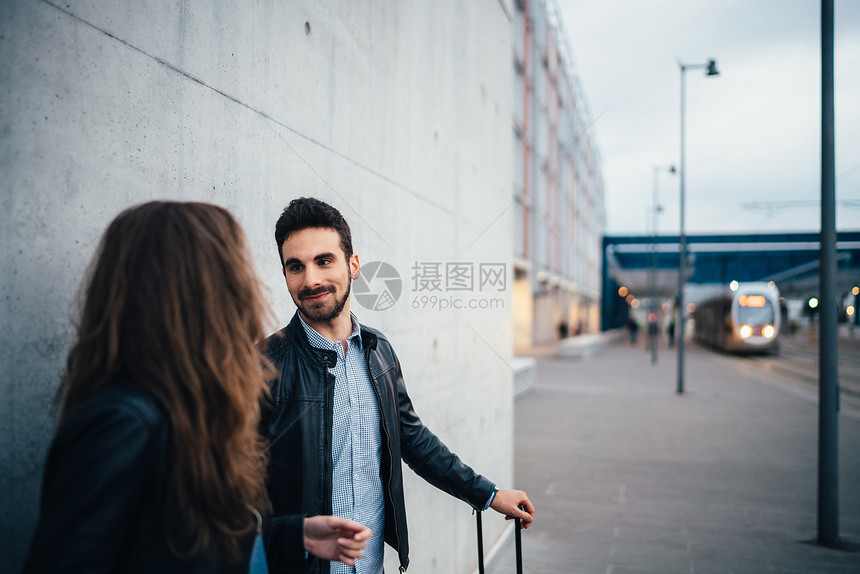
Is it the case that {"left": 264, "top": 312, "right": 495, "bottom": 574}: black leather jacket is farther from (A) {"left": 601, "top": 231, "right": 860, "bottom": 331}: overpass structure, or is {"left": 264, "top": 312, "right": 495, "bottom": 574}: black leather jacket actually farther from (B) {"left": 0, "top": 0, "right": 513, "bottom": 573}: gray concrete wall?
(A) {"left": 601, "top": 231, "right": 860, "bottom": 331}: overpass structure

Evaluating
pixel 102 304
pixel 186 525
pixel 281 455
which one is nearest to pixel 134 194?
pixel 102 304

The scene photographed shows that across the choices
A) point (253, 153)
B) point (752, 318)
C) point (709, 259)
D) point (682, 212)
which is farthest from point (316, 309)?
point (709, 259)

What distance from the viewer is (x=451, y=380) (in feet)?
14.4

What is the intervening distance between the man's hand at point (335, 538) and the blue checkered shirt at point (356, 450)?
0.43 m

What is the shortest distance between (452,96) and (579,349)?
23868 mm

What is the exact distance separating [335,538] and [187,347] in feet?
2.21

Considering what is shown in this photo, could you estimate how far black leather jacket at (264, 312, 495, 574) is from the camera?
1909 mm

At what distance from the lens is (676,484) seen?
723cm

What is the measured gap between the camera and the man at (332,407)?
75.7 inches

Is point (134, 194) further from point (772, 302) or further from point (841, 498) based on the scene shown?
point (772, 302)

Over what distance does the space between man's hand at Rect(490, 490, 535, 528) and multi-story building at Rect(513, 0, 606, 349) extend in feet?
83.6

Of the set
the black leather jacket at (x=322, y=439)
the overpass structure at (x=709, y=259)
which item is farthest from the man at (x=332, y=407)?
the overpass structure at (x=709, y=259)

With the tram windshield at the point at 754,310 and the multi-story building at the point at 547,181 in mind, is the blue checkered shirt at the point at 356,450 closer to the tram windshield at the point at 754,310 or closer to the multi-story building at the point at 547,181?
the multi-story building at the point at 547,181

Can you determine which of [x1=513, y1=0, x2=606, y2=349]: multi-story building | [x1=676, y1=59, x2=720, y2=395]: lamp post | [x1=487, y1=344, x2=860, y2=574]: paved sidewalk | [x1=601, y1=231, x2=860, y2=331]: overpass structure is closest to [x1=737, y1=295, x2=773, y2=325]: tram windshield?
[x1=513, y1=0, x2=606, y2=349]: multi-story building
